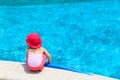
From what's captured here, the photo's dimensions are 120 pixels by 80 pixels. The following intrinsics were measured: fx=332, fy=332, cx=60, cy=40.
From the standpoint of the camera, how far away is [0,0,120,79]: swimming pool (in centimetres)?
660

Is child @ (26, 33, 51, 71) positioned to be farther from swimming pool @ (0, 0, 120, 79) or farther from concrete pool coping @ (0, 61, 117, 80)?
swimming pool @ (0, 0, 120, 79)

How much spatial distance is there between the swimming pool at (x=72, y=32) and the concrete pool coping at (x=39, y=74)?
1.56 meters

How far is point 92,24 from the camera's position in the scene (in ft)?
26.8

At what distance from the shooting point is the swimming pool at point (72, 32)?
6.60 meters

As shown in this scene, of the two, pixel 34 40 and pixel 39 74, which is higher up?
pixel 34 40

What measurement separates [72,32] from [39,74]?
337cm

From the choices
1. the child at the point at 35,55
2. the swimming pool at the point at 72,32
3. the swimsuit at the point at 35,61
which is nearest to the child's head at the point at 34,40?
the child at the point at 35,55

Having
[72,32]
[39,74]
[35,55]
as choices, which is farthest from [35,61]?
[72,32]

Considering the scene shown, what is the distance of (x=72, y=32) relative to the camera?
7.77 meters

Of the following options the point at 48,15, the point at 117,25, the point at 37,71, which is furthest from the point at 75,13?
the point at 37,71

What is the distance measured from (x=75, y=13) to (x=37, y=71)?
4.42 meters

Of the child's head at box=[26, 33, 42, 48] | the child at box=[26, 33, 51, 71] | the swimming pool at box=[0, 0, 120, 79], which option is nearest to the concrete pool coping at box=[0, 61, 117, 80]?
the child at box=[26, 33, 51, 71]

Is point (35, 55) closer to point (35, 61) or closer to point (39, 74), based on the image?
point (35, 61)

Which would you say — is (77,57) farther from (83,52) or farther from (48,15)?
(48,15)
